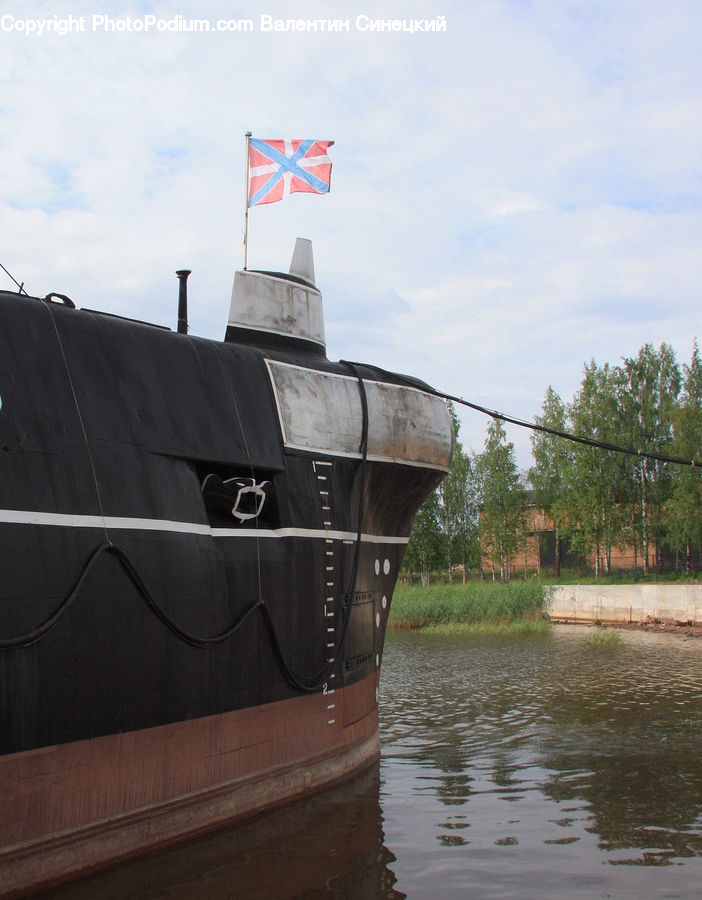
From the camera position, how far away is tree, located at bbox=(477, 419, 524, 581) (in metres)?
51.8

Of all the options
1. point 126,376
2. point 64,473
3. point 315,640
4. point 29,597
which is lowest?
point 315,640

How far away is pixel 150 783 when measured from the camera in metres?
6.96

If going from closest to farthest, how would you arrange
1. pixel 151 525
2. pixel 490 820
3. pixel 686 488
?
pixel 151 525
pixel 490 820
pixel 686 488

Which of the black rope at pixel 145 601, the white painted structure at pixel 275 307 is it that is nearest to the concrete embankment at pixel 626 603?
the white painted structure at pixel 275 307

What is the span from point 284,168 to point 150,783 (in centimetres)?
759

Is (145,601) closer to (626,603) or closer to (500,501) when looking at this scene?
(626,603)

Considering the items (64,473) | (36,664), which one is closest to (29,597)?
(36,664)

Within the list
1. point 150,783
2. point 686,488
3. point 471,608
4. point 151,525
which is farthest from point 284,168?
point 686,488

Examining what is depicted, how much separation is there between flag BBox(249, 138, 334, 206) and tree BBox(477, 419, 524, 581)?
4201 cm

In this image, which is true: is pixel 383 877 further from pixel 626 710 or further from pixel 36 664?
pixel 626 710

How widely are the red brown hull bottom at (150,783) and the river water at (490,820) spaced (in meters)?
0.19

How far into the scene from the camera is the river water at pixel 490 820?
274 inches

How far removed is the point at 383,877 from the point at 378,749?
12.8 ft

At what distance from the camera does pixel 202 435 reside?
820 cm
